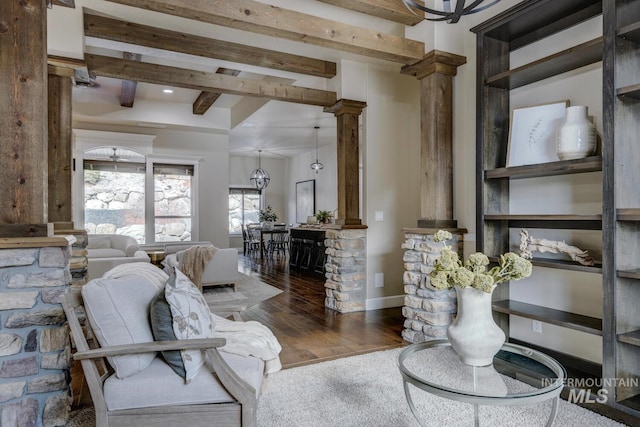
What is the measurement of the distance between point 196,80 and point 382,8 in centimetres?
233

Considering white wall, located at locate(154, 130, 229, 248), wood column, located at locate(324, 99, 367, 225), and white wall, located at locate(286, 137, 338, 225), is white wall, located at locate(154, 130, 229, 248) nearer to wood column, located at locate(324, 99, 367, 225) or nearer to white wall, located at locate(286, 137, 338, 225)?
white wall, located at locate(286, 137, 338, 225)

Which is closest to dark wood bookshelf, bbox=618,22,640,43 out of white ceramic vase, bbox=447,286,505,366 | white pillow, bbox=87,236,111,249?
white ceramic vase, bbox=447,286,505,366

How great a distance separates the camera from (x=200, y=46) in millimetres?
4273

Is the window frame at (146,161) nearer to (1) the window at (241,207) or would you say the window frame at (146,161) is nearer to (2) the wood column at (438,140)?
(1) the window at (241,207)

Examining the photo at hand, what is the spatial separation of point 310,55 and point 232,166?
7.98 m

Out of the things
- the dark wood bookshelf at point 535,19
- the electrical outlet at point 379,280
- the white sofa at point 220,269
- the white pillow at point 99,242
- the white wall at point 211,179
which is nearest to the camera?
the dark wood bookshelf at point 535,19

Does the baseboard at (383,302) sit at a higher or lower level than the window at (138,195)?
lower

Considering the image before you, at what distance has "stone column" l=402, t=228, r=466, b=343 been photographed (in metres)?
3.43

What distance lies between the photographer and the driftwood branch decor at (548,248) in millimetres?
2598

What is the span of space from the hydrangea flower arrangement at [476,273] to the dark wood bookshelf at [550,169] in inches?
44.8

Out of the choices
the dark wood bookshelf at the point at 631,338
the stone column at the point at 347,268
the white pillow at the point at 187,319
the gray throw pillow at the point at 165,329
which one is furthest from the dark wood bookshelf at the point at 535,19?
the gray throw pillow at the point at 165,329

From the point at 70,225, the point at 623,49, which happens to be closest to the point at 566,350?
the point at 623,49

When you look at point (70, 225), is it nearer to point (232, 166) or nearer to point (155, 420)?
point (155, 420)

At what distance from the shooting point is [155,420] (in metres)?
1.72
